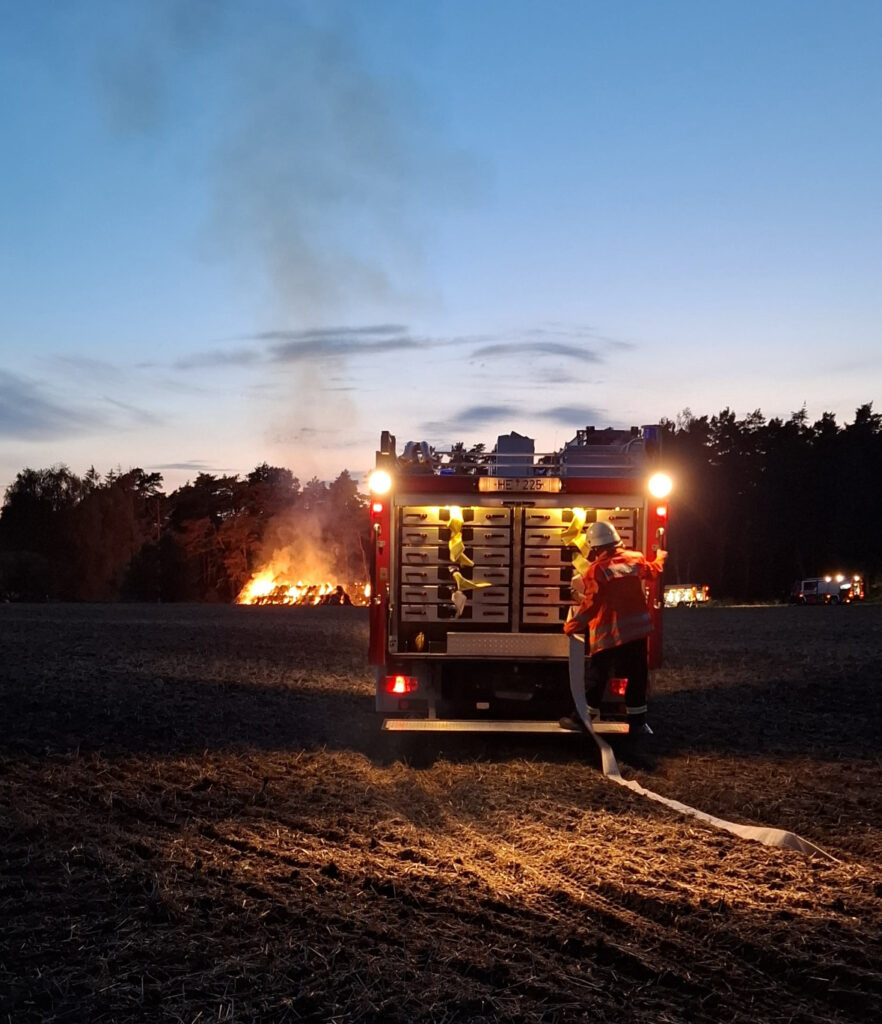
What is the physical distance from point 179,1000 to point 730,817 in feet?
16.4

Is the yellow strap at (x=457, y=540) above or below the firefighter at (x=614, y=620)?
above

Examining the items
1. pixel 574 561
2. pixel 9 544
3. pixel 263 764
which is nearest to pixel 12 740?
pixel 263 764

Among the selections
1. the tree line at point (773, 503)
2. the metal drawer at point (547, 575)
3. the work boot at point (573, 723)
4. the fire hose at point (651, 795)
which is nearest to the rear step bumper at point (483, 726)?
the work boot at point (573, 723)

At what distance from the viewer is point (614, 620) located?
11.1 meters

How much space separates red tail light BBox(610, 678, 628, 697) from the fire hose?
1.08 ft

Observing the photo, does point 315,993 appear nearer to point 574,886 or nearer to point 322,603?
point 574,886

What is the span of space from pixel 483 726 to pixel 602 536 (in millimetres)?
1945

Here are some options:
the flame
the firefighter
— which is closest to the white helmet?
the firefighter

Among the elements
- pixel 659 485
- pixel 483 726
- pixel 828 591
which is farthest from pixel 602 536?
pixel 828 591

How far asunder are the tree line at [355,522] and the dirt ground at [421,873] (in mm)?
60301

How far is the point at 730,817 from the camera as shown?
8.80m

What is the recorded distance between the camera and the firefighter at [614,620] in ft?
36.3

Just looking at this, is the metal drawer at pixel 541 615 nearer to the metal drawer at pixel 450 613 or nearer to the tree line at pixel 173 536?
the metal drawer at pixel 450 613

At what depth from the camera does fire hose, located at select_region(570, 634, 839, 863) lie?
7516mm
